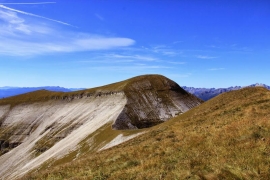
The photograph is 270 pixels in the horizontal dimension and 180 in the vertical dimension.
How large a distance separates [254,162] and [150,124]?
254ft

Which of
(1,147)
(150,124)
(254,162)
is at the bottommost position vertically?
(1,147)

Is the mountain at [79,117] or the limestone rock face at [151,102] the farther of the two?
the limestone rock face at [151,102]

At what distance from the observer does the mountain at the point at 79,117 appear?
72688 millimetres

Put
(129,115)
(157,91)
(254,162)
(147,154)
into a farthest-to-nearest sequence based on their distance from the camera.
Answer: (157,91) → (129,115) → (147,154) → (254,162)

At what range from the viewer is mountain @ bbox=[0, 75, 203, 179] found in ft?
238

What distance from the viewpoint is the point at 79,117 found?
103 meters

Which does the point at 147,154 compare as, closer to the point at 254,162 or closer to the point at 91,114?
the point at 254,162

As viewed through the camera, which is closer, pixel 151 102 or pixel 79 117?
pixel 79 117

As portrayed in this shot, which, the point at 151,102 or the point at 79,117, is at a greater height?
the point at 151,102

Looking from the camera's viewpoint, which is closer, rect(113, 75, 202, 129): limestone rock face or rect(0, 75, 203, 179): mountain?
rect(0, 75, 203, 179): mountain

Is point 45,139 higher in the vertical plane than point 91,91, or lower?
lower

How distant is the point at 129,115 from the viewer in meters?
86.2

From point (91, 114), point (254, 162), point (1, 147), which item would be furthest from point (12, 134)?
point (254, 162)

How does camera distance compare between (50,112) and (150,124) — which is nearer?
(150,124)
